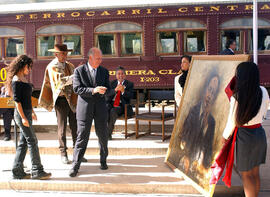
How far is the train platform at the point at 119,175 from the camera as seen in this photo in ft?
15.9

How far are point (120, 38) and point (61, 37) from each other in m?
1.72

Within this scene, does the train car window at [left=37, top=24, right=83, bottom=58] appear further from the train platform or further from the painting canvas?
the painting canvas

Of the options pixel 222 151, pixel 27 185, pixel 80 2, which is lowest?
pixel 27 185

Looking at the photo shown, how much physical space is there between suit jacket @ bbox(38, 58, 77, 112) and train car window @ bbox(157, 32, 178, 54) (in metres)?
5.14

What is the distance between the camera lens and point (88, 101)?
5.30 metres

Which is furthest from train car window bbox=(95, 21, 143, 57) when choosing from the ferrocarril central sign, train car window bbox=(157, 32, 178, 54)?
train car window bbox=(157, 32, 178, 54)

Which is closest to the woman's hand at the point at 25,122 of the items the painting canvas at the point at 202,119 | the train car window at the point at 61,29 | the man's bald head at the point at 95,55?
the man's bald head at the point at 95,55

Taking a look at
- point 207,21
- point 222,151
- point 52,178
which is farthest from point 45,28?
point 222,151

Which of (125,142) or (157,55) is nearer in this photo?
(125,142)

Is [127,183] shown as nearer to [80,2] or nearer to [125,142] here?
[125,142]

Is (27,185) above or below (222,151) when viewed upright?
below

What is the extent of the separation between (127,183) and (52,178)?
1.05 metres

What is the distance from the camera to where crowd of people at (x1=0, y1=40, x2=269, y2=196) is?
3.66 m

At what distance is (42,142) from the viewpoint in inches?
283
